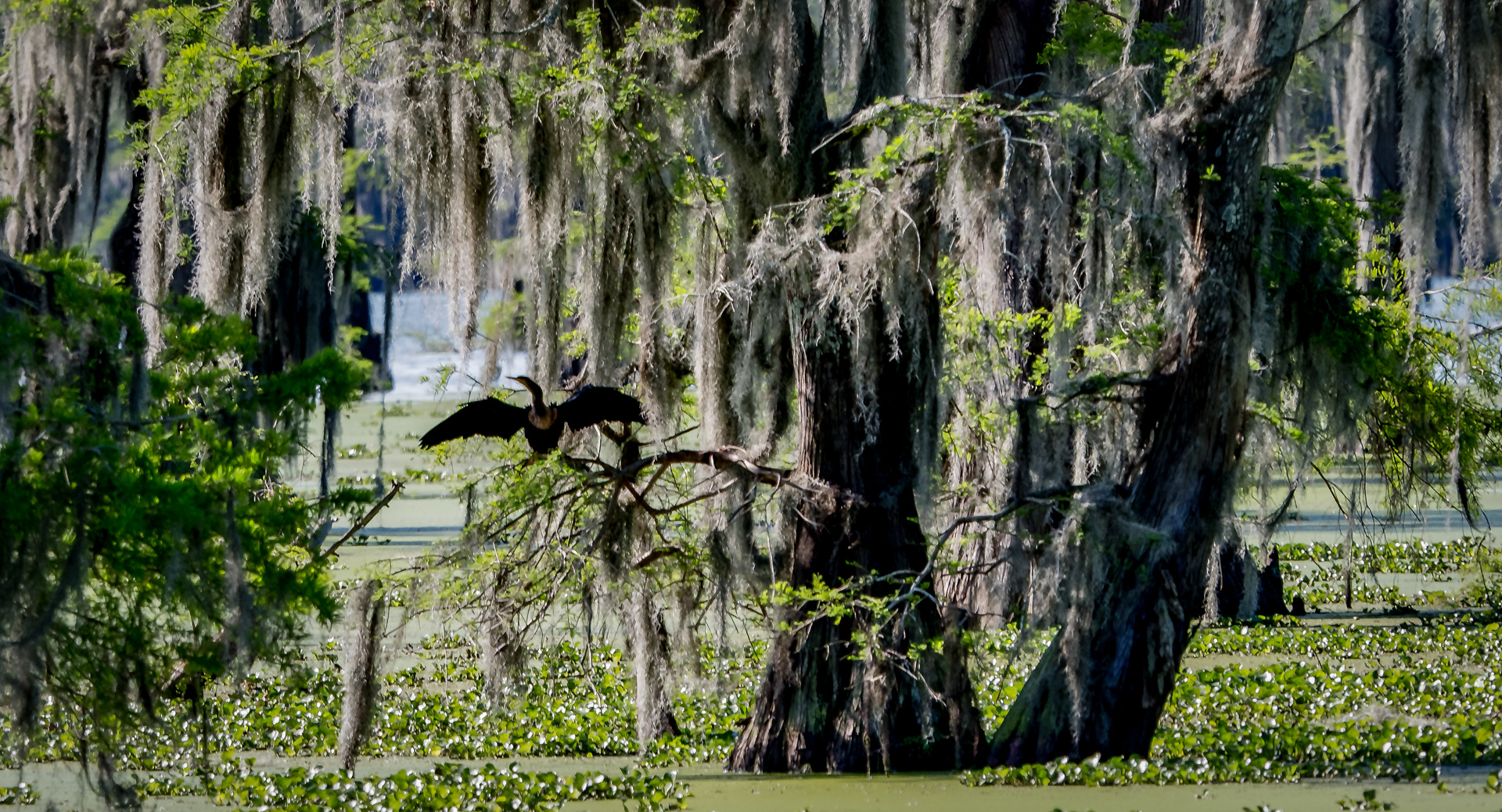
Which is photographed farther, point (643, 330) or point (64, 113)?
point (64, 113)

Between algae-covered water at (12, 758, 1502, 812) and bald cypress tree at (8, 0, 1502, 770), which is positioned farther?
bald cypress tree at (8, 0, 1502, 770)

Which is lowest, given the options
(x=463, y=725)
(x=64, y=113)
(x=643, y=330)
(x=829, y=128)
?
(x=463, y=725)

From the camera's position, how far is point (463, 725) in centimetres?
852

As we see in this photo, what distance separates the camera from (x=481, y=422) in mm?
7145

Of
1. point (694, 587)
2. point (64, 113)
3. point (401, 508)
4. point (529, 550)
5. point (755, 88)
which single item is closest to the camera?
point (755, 88)

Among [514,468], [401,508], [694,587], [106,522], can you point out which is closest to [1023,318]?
[694,587]

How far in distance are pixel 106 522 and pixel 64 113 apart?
28.8 ft

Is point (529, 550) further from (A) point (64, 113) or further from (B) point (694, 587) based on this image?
(A) point (64, 113)

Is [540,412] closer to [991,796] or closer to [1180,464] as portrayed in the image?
[991,796]

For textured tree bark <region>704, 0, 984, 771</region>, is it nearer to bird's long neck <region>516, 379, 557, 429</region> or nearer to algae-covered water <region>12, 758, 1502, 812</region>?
algae-covered water <region>12, 758, 1502, 812</region>

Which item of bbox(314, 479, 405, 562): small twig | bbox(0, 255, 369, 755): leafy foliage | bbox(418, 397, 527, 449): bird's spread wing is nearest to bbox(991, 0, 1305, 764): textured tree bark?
bbox(418, 397, 527, 449): bird's spread wing

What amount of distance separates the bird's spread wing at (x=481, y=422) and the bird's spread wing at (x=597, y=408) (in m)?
0.26

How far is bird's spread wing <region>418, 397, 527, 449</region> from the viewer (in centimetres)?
705

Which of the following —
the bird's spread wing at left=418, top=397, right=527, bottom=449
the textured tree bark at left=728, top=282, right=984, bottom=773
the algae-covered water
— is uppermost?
the bird's spread wing at left=418, top=397, right=527, bottom=449
